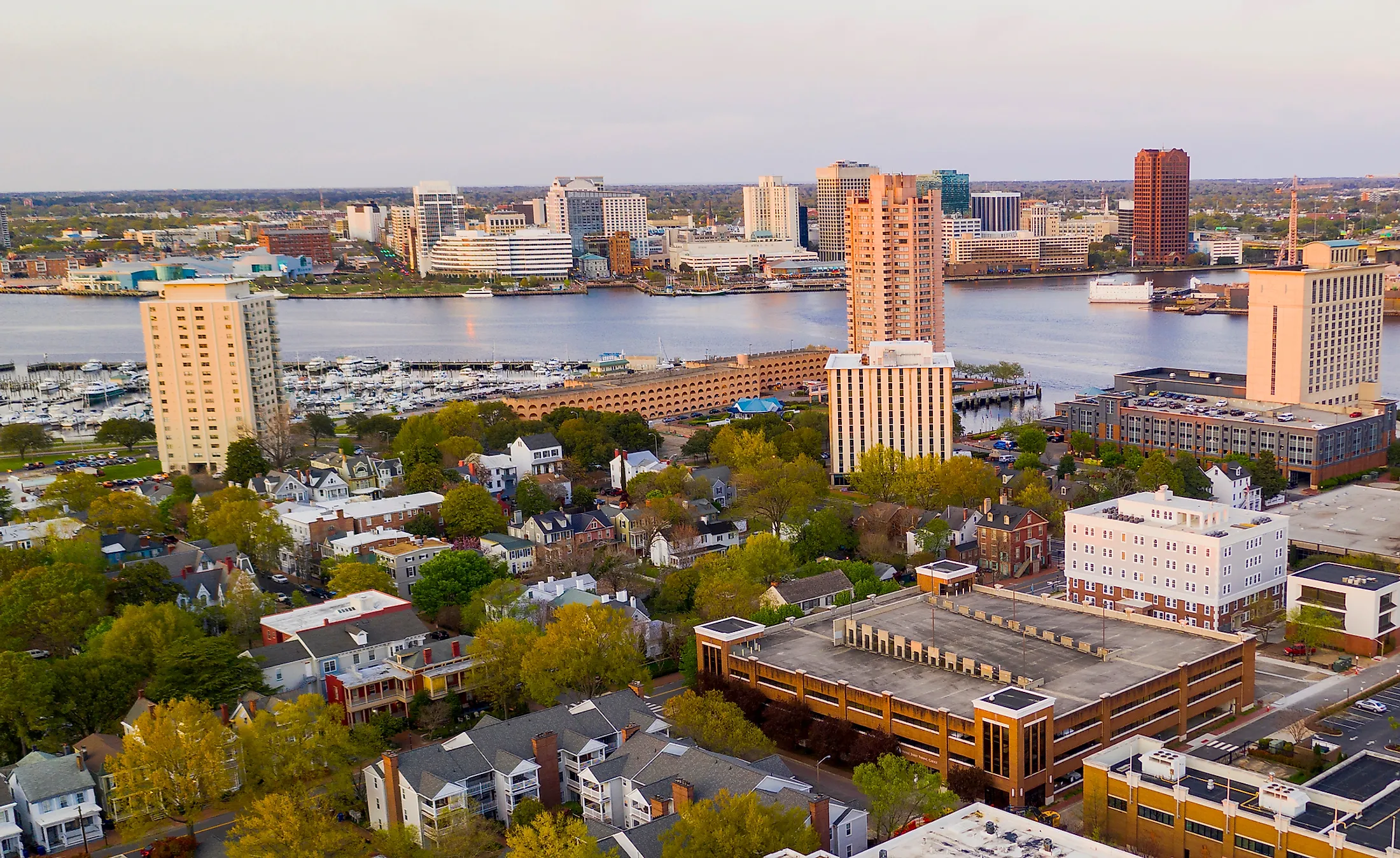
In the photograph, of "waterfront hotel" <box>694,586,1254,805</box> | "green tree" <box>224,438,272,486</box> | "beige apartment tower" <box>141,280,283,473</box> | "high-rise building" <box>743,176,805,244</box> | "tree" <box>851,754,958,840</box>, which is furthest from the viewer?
"high-rise building" <box>743,176,805,244</box>

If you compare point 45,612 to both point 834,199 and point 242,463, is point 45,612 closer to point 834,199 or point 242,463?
point 242,463

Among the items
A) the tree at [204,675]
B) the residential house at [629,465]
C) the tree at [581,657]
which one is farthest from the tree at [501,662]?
the residential house at [629,465]

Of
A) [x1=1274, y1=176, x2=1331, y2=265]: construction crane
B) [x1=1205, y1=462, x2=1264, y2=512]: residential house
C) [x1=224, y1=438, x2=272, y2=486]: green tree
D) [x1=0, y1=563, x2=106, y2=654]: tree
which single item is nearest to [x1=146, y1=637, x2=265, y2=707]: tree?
[x1=0, y1=563, x2=106, y2=654]: tree

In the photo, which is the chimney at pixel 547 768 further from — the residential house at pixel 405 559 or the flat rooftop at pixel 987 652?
the residential house at pixel 405 559

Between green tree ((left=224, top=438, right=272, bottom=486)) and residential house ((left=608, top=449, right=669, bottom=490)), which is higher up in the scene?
green tree ((left=224, top=438, right=272, bottom=486))

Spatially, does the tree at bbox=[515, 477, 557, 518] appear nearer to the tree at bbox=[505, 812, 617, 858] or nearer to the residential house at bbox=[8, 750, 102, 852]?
the residential house at bbox=[8, 750, 102, 852]

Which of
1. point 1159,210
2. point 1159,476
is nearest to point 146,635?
point 1159,476
